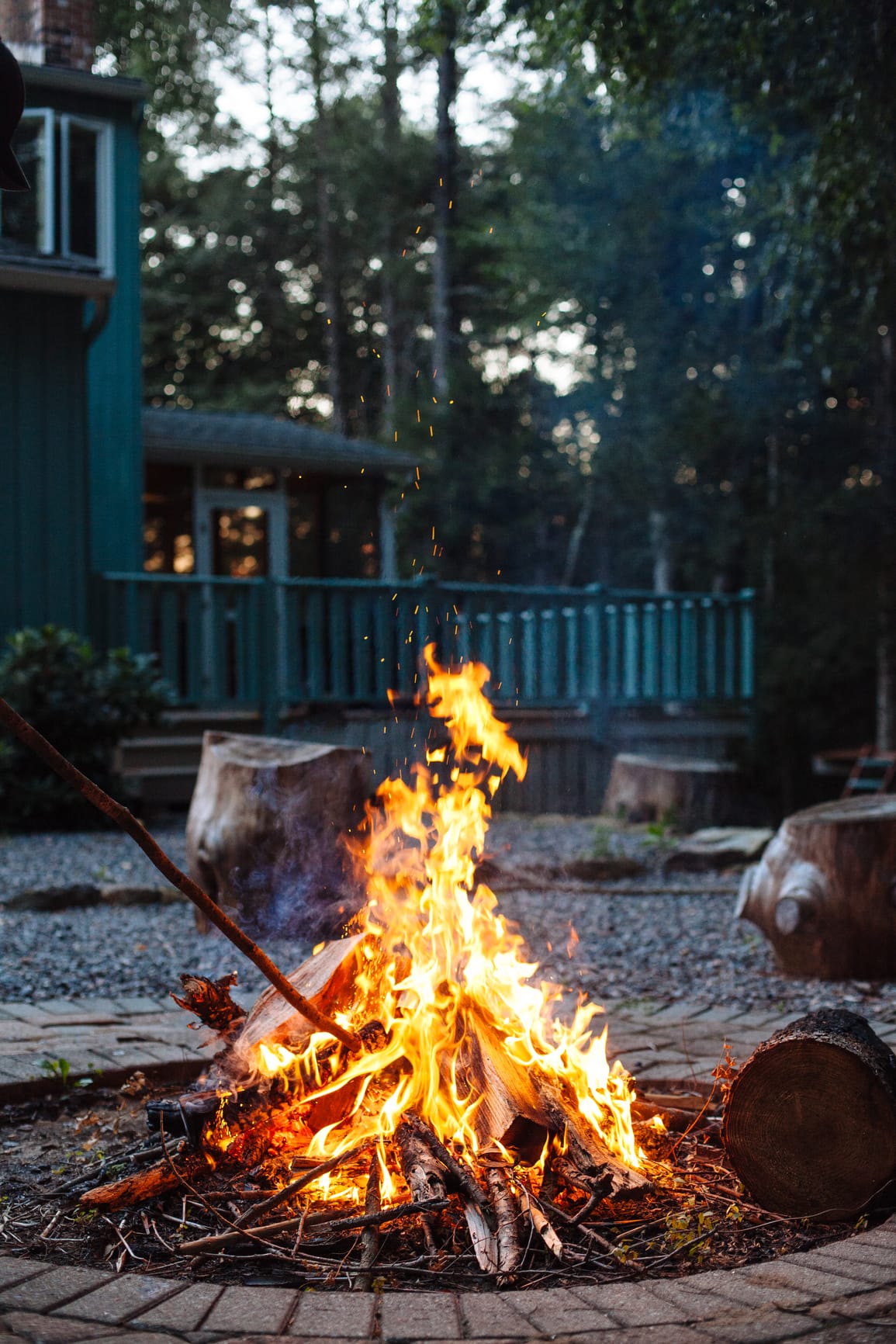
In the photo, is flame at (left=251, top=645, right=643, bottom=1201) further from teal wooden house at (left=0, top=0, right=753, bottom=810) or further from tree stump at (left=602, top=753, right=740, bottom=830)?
teal wooden house at (left=0, top=0, right=753, bottom=810)

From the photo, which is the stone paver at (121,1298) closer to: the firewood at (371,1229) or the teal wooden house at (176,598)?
the firewood at (371,1229)

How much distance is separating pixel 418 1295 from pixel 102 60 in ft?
85.9

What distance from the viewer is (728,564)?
17141 millimetres

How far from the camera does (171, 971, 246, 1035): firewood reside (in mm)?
2916

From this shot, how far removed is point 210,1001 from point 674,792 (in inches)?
287

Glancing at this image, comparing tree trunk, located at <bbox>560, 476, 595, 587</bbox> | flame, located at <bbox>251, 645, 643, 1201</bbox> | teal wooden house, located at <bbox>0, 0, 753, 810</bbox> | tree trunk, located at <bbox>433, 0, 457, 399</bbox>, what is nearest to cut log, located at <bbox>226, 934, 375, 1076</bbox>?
flame, located at <bbox>251, 645, 643, 1201</bbox>

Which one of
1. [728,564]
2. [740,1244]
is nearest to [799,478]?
[728,564]

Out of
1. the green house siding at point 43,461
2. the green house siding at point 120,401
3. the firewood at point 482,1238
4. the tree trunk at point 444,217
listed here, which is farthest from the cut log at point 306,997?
the tree trunk at point 444,217

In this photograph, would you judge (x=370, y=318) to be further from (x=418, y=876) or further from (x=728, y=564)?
(x=418, y=876)

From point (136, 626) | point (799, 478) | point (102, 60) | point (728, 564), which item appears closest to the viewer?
point (136, 626)

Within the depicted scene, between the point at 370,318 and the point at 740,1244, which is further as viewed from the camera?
the point at 370,318

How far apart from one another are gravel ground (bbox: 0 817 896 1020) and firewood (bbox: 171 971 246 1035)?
5.09 ft

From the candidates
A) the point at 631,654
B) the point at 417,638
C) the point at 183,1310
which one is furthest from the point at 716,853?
the point at 183,1310

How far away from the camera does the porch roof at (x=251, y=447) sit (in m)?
13.6
